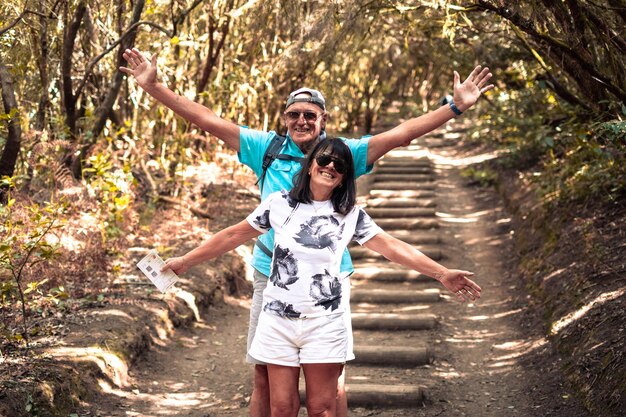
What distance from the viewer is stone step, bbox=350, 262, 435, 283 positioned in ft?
30.5

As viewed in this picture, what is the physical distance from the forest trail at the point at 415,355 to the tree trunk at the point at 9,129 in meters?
2.15

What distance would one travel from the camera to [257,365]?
13.7 ft

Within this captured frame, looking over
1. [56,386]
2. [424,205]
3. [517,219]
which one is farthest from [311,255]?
[424,205]

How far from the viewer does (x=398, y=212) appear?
1173cm

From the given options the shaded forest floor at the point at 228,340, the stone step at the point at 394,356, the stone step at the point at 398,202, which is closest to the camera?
the shaded forest floor at the point at 228,340

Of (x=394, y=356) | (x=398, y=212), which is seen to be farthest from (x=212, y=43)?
Answer: (x=394, y=356)

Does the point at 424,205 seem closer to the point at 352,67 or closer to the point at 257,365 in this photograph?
the point at 352,67

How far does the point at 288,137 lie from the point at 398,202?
817 cm

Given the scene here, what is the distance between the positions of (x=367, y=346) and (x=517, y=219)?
16.2ft

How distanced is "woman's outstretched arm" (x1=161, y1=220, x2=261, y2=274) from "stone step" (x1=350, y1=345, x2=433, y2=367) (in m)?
3.17

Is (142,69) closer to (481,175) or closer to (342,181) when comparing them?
(342,181)

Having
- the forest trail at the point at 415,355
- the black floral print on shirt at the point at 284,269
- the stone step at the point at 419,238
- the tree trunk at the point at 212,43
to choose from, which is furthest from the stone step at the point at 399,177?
the black floral print on shirt at the point at 284,269

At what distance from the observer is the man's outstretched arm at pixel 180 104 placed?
4242mm

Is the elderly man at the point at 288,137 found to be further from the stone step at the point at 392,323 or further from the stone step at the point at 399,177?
the stone step at the point at 399,177
